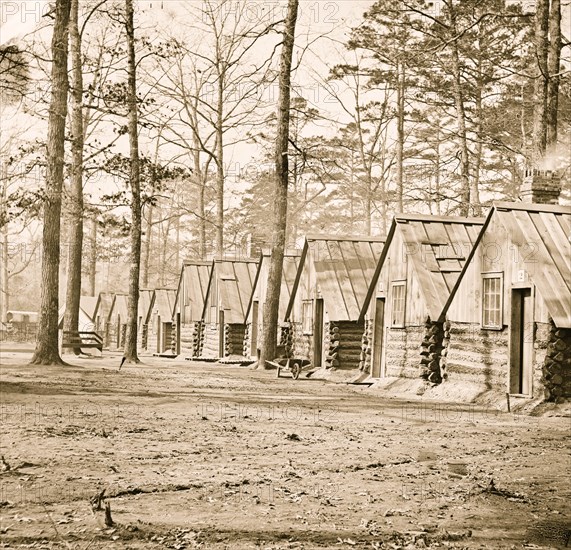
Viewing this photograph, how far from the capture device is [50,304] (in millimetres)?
23781

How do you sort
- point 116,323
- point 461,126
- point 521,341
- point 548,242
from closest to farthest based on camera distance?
1. point 521,341
2. point 548,242
3. point 461,126
4. point 116,323

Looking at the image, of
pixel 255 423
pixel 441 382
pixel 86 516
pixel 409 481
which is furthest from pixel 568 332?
pixel 86 516

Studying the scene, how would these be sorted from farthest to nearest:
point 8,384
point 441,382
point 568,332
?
point 441,382, point 8,384, point 568,332

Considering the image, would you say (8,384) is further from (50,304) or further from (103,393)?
(50,304)

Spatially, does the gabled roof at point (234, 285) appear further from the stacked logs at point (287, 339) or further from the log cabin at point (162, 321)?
the log cabin at point (162, 321)

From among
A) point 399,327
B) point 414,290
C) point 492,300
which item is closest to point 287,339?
point 399,327

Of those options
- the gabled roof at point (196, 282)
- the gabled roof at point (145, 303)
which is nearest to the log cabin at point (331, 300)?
the gabled roof at point (196, 282)

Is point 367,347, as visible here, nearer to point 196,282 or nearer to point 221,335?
point 221,335

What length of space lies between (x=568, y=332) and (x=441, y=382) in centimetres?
484

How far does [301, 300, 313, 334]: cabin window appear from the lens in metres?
28.9

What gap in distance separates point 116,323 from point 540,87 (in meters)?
46.9

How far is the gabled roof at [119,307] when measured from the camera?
203ft

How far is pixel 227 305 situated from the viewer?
126 feet

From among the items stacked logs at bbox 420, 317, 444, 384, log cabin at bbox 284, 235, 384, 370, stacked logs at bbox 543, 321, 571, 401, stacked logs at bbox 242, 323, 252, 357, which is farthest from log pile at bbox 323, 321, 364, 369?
stacked logs at bbox 543, 321, 571, 401
